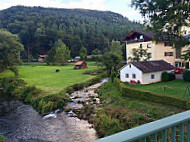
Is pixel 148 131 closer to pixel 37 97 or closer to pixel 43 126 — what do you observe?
pixel 43 126

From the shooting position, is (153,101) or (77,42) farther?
(77,42)

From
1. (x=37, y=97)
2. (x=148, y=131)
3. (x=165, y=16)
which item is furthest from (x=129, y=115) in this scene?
(x=148, y=131)

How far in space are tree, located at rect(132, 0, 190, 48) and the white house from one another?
9.20 meters

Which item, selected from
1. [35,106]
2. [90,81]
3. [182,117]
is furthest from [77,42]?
[182,117]

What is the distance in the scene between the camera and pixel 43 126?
15.4m

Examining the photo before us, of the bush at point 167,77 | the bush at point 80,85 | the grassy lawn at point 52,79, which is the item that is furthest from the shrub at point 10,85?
the bush at point 167,77

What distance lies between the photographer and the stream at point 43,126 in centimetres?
1328

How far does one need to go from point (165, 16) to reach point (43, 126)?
14.9 meters

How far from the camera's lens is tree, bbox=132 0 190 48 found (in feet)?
44.9

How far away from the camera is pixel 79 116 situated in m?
17.2

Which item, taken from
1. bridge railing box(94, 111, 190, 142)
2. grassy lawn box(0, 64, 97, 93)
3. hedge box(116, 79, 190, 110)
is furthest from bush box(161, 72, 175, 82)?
bridge railing box(94, 111, 190, 142)

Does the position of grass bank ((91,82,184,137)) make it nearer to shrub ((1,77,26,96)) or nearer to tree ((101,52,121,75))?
shrub ((1,77,26,96))

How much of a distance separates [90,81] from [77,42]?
2525 inches

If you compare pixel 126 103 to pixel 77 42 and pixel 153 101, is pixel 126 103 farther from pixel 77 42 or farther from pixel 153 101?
pixel 77 42
